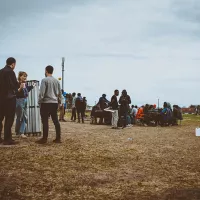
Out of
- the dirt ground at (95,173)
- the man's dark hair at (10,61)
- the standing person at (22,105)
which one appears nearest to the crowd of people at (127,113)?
the standing person at (22,105)

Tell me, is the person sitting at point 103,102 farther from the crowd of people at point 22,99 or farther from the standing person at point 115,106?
the crowd of people at point 22,99

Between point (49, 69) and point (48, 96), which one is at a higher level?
point (49, 69)

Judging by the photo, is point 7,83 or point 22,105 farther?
point 22,105

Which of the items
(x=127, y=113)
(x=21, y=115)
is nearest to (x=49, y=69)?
(x=21, y=115)

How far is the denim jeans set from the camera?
353 inches

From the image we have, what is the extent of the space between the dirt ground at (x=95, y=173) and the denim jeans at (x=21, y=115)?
115 centimetres

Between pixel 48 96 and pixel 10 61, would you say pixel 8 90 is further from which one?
pixel 48 96

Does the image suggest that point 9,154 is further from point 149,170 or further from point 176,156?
point 176,156

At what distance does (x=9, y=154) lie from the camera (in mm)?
6598

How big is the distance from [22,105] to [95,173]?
4416 mm

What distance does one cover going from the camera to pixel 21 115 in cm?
898

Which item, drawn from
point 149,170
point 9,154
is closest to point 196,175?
point 149,170

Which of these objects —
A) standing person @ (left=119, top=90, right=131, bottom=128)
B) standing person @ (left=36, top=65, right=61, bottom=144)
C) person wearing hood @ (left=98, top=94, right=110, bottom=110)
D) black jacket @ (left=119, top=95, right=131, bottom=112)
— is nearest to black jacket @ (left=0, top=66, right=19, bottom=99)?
standing person @ (left=36, top=65, right=61, bottom=144)

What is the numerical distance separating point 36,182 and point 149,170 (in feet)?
7.28
